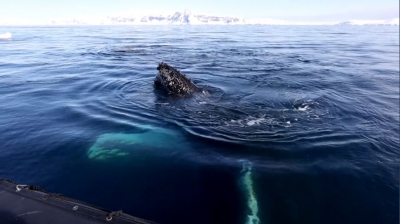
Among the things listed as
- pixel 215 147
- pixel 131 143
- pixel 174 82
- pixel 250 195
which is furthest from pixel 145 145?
pixel 174 82

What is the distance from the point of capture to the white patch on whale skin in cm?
856

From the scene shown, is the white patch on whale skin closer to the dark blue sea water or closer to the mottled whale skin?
the dark blue sea water

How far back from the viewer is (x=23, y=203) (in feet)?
22.4

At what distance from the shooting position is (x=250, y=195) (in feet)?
31.4

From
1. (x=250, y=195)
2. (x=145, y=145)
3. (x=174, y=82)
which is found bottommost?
(x=250, y=195)

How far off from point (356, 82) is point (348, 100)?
7.20 m

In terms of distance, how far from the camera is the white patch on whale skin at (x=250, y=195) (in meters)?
8.56

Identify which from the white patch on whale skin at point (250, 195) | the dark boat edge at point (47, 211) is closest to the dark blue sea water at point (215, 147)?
the white patch on whale skin at point (250, 195)

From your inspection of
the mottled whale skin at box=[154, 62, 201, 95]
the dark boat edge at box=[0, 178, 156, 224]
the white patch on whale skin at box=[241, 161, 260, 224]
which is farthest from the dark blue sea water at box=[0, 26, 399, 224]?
the dark boat edge at box=[0, 178, 156, 224]

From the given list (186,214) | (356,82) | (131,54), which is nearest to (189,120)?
(186,214)

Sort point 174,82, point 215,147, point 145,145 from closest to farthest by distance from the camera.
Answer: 1. point 215,147
2. point 145,145
3. point 174,82

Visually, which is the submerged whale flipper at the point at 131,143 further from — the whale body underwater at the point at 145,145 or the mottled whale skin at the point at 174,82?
the mottled whale skin at the point at 174,82

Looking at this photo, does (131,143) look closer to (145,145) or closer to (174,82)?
(145,145)

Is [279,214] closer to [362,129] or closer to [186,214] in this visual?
[186,214]
